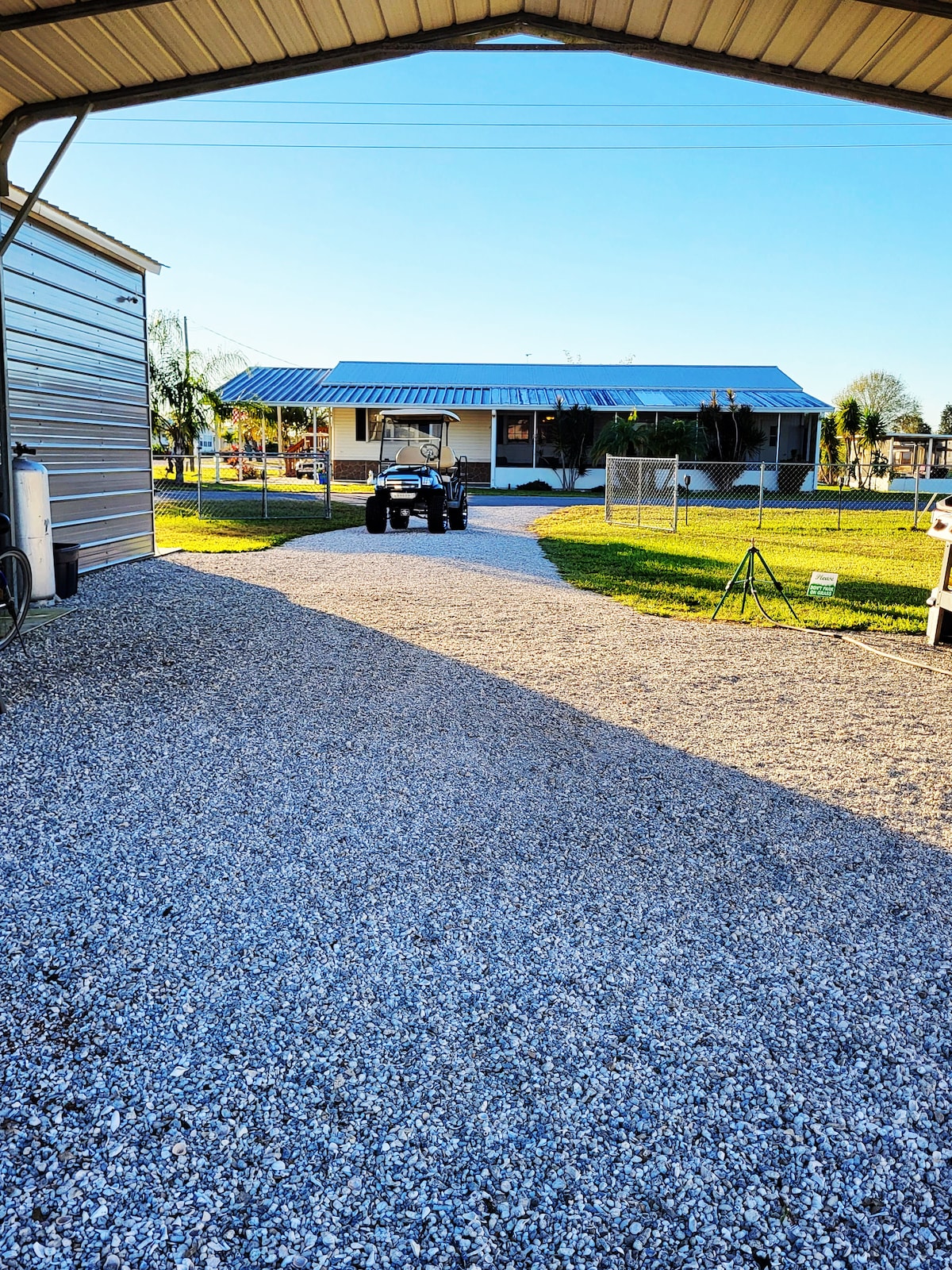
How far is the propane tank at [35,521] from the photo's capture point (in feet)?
29.3

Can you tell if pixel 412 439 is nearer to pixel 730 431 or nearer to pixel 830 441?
pixel 730 431

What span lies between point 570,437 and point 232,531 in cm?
2080

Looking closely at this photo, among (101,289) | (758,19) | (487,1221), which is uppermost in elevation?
(758,19)

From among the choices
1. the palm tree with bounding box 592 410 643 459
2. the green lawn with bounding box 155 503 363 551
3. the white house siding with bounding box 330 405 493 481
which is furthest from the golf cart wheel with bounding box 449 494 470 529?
the white house siding with bounding box 330 405 493 481

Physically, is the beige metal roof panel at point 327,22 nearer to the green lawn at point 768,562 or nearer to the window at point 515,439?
the green lawn at point 768,562

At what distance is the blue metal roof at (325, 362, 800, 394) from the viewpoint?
40.1 meters

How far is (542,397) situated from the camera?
38.5 meters

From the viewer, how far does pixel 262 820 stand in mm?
4195

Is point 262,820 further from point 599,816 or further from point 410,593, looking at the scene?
point 410,593

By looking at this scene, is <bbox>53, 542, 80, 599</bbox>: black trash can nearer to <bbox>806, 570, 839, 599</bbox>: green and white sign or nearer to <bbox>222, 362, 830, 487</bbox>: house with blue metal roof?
<bbox>806, 570, 839, 599</bbox>: green and white sign

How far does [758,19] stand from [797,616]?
5.07m

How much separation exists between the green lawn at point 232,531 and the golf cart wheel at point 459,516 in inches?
88.8

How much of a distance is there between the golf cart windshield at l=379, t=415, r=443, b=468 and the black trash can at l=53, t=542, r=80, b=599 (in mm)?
9356

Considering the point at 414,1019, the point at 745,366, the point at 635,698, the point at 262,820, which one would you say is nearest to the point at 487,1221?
the point at 414,1019
